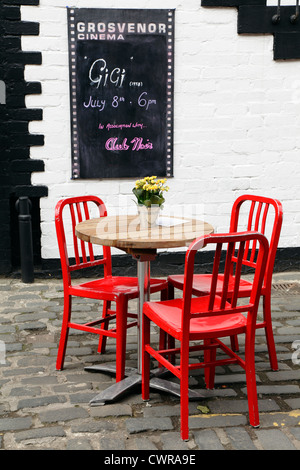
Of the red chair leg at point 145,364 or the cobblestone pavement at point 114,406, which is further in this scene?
the red chair leg at point 145,364

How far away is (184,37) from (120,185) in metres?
1.54

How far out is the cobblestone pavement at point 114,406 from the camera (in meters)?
2.65

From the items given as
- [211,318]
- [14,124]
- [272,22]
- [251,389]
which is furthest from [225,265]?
[272,22]

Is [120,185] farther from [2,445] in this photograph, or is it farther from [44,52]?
[2,445]

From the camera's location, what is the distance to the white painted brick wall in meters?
5.39

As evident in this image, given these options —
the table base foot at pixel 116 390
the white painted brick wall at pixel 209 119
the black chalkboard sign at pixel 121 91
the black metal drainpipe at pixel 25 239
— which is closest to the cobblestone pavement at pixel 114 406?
the table base foot at pixel 116 390

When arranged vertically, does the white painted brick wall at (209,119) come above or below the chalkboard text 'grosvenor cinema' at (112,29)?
below

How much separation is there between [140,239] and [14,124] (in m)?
2.87

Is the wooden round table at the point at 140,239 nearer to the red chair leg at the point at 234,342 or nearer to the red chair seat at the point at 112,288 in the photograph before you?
the red chair seat at the point at 112,288

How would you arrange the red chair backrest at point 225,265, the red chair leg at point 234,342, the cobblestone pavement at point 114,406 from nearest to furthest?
the red chair backrest at point 225,265
the cobblestone pavement at point 114,406
the red chair leg at point 234,342

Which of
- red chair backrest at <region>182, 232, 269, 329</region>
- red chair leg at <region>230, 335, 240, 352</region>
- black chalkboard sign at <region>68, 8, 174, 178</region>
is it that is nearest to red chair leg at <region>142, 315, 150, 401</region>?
red chair backrest at <region>182, 232, 269, 329</region>

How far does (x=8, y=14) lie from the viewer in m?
5.26

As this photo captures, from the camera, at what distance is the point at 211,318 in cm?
292

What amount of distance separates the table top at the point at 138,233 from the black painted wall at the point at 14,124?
200cm
